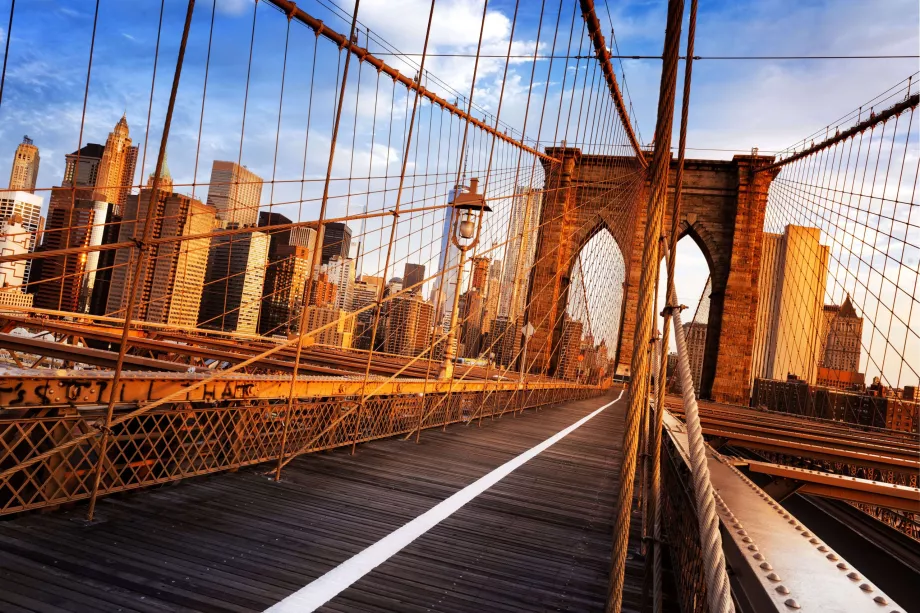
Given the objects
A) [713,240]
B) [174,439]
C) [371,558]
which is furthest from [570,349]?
[371,558]

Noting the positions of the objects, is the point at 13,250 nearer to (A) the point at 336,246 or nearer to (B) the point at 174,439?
(B) the point at 174,439

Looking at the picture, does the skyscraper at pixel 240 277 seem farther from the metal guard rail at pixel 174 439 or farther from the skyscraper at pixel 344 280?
the metal guard rail at pixel 174 439

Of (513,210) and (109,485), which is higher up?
(513,210)

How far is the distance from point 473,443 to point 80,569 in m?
4.91

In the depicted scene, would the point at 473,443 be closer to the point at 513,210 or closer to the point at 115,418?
the point at 115,418

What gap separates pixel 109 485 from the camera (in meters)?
3.40

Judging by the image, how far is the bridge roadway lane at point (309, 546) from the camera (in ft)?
7.59

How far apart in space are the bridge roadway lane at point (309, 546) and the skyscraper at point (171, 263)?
7101 millimetres

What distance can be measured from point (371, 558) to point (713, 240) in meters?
27.6

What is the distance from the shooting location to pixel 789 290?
101ft

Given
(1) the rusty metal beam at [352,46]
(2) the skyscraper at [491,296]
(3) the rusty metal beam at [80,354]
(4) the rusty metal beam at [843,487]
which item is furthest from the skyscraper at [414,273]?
(4) the rusty metal beam at [843,487]

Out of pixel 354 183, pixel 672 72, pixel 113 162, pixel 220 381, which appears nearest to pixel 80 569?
pixel 220 381

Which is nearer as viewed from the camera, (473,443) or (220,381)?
(220,381)

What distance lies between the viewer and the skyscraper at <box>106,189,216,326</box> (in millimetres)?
11305
